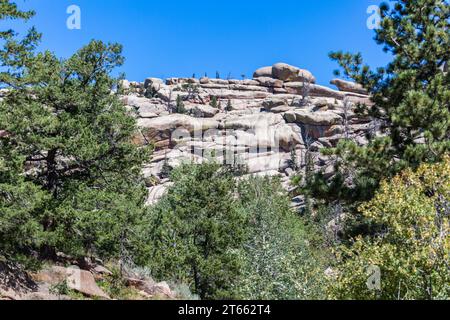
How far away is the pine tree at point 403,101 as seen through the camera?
11.7 m

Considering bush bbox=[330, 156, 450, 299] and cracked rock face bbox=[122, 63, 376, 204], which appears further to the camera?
cracked rock face bbox=[122, 63, 376, 204]

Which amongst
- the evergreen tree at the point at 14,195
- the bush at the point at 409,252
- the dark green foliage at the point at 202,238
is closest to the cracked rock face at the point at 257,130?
the dark green foliage at the point at 202,238

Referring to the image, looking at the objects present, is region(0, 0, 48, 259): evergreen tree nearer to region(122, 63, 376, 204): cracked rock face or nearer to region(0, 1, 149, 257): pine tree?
region(0, 1, 149, 257): pine tree

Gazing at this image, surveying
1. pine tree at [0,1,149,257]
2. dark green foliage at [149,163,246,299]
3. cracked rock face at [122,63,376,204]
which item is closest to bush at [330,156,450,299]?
pine tree at [0,1,149,257]

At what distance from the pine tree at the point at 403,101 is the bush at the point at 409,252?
13.5ft

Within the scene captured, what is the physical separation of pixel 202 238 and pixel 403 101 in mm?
12141

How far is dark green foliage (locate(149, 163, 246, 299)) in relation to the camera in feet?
61.3

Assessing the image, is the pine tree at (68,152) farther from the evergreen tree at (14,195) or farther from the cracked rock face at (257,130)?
the cracked rock face at (257,130)

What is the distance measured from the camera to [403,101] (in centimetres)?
1189

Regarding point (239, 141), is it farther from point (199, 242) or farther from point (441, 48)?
point (441, 48)

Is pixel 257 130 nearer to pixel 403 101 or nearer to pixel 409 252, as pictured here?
pixel 403 101

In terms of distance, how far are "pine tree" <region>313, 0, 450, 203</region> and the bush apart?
13.5ft

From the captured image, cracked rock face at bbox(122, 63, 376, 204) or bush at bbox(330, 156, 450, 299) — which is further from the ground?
cracked rock face at bbox(122, 63, 376, 204)
